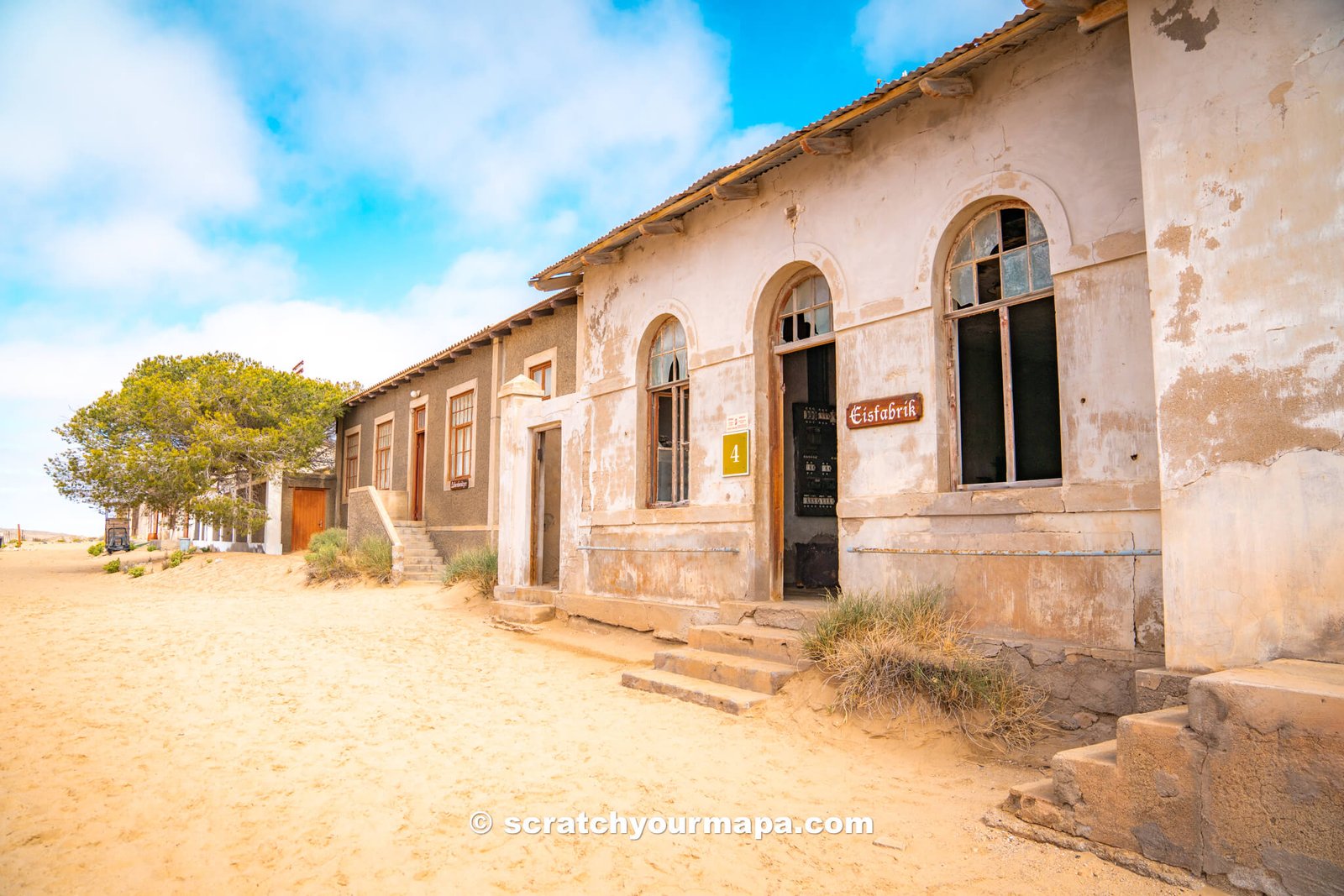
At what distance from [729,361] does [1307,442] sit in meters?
4.95

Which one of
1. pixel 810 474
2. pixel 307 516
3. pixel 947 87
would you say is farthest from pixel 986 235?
pixel 307 516

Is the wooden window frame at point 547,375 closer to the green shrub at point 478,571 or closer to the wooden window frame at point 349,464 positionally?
the green shrub at point 478,571

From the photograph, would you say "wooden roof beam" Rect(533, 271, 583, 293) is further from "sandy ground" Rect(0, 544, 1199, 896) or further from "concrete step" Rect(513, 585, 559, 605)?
"sandy ground" Rect(0, 544, 1199, 896)

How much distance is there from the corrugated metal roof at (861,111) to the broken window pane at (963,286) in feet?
4.45

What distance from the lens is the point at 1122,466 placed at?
5016 mm

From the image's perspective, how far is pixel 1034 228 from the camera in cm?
579

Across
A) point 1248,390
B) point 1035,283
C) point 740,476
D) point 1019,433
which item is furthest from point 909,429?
point 1248,390

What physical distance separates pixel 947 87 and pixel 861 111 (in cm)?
63

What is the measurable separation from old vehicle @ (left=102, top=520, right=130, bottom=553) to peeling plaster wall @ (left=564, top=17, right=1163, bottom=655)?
22.6 metres

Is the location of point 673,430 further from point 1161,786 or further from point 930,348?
point 1161,786

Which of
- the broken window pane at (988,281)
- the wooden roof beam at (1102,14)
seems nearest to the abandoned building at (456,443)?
the broken window pane at (988,281)

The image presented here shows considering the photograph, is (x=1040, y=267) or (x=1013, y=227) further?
(x=1013, y=227)

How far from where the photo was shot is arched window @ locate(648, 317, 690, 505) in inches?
353

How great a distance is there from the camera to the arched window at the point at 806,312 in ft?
24.6
